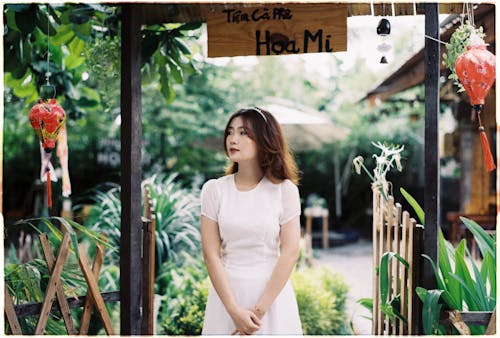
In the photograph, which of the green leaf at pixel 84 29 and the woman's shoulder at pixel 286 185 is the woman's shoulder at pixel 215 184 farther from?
the green leaf at pixel 84 29

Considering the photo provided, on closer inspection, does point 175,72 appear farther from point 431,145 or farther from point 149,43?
point 431,145

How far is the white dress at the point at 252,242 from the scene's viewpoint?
314 cm

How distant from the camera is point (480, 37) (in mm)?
3404

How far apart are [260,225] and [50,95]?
166 cm

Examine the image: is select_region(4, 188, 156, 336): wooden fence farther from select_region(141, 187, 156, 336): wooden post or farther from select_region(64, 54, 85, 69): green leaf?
select_region(64, 54, 85, 69): green leaf

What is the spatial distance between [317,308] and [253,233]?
2.67 m

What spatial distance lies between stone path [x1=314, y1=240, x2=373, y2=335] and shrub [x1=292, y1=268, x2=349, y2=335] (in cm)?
18

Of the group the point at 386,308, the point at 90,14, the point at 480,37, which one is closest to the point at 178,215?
the point at 90,14

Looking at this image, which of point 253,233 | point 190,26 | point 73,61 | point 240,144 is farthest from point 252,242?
point 73,61

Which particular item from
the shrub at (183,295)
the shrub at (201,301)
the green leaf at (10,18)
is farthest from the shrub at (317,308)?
the green leaf at (10,18)

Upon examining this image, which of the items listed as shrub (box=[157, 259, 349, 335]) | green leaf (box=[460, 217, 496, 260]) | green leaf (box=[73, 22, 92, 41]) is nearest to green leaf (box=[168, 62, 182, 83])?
green leaf (box=[73, 22, 92, 41])

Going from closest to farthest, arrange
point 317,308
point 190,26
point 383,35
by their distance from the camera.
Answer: point 383,35 → point 190,26 → point 317,308

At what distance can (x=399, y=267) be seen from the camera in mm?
4051

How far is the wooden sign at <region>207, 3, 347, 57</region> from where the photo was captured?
3590 millimetres
